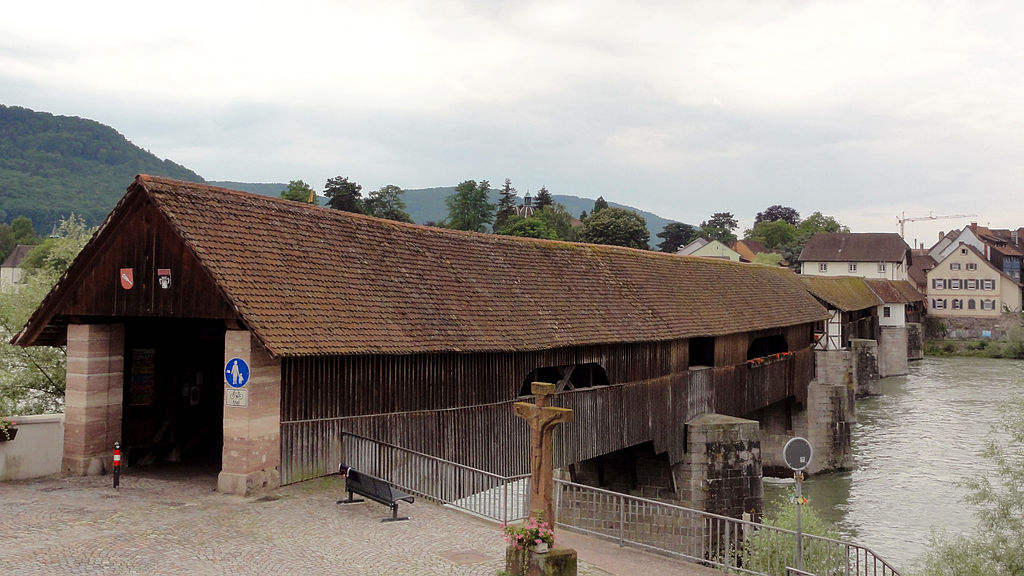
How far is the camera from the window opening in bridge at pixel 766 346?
101 feet

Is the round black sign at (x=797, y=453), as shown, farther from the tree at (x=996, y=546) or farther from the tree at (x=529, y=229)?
the tree at (x=529, y=229)

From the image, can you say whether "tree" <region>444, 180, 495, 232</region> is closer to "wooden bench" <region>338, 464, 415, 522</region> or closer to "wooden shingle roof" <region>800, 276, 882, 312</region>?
"wooden shingle roof" <region>800, 276, 882, 312</region>

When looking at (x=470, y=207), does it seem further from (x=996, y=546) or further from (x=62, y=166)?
(x=62, y=166)

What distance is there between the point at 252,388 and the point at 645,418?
11.0 m

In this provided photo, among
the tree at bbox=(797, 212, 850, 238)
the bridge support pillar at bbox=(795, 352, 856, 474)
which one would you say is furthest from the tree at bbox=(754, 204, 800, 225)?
the bridge support pillar at bbox=(795, 352, 856, 474)

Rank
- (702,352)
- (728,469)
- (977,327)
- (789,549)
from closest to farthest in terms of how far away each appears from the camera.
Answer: (789,549) < (728,469) < (702,352) < (977,327)

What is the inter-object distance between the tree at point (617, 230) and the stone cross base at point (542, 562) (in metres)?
65.7

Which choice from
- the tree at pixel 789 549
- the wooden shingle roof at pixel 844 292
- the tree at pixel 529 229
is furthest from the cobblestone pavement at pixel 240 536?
the tree at pixel 529 229

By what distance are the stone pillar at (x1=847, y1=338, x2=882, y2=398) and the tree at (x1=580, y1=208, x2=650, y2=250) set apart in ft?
101

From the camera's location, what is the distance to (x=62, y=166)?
162375 mm

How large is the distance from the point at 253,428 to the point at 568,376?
25.3 ft

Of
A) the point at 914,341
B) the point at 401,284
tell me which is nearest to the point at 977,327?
the point at 914,341

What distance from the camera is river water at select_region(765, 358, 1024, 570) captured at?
2262 cm

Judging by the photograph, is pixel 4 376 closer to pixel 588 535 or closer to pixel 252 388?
pixel 252 388
